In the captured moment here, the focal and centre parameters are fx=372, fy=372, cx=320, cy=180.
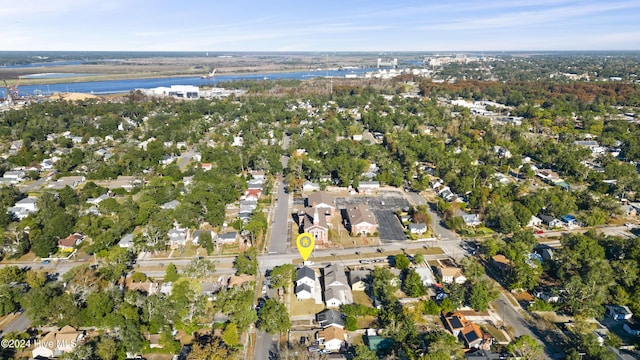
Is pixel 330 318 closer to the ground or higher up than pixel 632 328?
higher up

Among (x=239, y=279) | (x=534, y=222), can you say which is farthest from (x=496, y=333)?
(x=534, y=222)

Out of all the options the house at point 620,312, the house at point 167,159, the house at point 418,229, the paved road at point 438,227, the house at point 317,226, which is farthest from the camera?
the house at point 167,159

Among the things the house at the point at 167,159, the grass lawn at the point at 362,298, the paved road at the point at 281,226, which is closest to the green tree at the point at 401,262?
the grass lawn at the point at 362,298

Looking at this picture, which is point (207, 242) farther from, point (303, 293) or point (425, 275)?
point (425, 275)

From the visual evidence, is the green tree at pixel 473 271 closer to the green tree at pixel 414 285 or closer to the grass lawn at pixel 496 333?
Result: the green tree at pixel 414 285

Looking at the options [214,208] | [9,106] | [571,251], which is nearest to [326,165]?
[214,208]

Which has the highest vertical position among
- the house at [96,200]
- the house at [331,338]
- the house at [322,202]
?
the house at [322,202]

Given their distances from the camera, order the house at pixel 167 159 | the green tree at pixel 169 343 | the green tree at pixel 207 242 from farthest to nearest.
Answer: the house at pixel 167 159 → the green tree at pixel 207 242 → the green tree at pixel 169 343

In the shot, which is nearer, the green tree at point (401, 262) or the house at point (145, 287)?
the house at point (145, 287)
